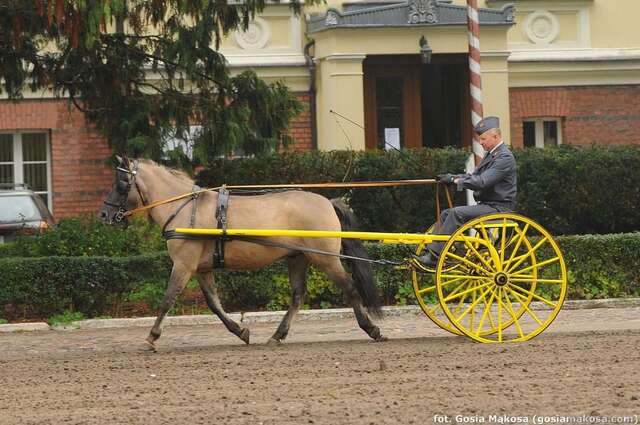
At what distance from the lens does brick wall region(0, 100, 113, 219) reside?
22859 mm

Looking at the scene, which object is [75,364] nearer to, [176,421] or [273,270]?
[176,421]

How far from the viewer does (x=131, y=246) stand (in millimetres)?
17484

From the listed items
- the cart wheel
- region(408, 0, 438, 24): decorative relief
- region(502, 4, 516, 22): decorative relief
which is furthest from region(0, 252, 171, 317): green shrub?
region(502, 4, 516, 22): decorative relief

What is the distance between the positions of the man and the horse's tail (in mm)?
705

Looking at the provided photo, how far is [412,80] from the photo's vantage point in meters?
24.7

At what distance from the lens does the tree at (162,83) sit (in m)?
16.9

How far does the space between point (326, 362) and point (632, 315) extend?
19.2 feet

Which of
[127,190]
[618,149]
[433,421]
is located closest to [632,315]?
[618,149]

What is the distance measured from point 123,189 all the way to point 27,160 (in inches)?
428

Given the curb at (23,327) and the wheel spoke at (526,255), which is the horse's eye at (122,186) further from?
the wheel spoke at (526,255)

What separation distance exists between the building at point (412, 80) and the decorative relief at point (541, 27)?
0.02 meters

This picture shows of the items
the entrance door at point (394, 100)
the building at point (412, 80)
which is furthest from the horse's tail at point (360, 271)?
the entrance door at point (394, 100)

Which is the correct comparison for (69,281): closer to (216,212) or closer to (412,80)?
(216,212)

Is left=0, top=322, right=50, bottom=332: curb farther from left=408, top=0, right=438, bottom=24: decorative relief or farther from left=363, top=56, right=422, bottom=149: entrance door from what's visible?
left=408, top=0, right=438, bottom=24: decorative relief
